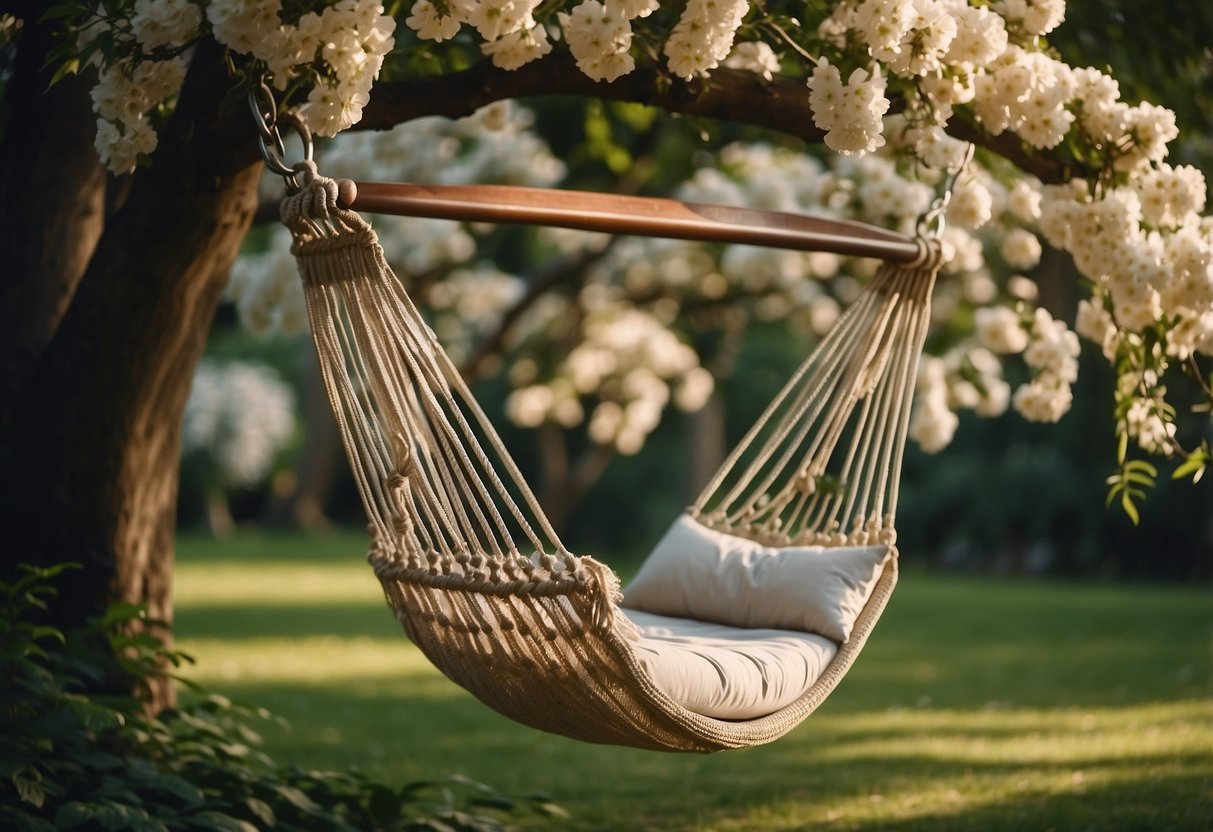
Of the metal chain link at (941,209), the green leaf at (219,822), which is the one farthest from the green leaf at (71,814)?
the metal chain link at (941,209)

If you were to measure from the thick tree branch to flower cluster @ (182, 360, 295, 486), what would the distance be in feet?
34.5

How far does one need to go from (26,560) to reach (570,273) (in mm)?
3235

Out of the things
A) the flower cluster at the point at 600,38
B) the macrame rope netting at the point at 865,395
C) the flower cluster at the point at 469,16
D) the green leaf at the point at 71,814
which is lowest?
the green leaf at the point at 71,814

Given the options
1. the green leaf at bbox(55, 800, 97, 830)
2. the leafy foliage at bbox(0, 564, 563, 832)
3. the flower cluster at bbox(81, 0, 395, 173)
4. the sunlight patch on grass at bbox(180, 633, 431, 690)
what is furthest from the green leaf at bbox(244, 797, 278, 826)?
the sunlight patch on grass at bbox(180, 633, 431, 690)

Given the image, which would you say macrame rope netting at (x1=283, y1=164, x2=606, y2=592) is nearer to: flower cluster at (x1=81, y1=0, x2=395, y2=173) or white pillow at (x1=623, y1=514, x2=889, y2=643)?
flower cluster at (x1=81, y1=0, x2=395, y2=173)

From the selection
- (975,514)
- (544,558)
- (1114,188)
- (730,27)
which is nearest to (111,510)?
(544,558)

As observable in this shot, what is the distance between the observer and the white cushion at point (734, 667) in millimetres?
2021

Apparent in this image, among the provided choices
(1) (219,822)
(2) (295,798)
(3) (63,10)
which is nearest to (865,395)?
(2) (295,798)

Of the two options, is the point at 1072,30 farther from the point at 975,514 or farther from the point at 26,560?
the point at 975,514

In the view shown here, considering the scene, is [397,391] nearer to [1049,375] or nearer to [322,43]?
[322,43]

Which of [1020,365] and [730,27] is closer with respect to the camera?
[730,27]

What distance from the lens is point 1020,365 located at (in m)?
9.34

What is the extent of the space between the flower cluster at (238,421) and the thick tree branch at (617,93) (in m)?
10.5

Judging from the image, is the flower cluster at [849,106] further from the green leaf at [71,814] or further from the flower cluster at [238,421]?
the flower cluster at [238,421]
